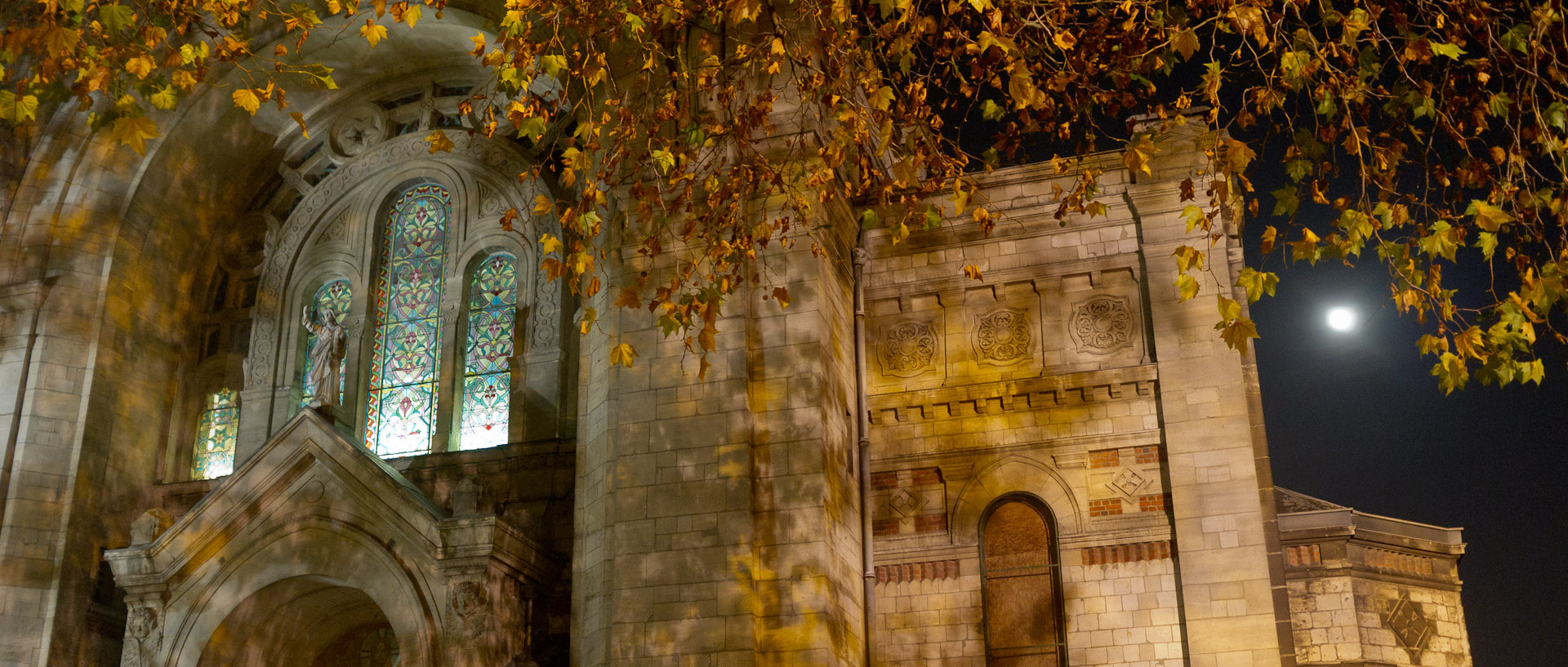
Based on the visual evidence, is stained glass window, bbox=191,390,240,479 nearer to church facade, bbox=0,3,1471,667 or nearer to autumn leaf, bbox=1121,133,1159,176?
church facade, bbox=0,3,1471,667

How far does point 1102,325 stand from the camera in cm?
Result: 1584

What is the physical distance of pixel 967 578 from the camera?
15.3 m

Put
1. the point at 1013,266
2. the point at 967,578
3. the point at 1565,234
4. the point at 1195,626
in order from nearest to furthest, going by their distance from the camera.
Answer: the point at 1565,234 → the point at 1195,626 → the point at 967,578 → the point at 1013,266

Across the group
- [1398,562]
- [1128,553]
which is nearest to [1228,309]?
[1128,553]

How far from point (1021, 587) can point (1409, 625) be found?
13.1 meters

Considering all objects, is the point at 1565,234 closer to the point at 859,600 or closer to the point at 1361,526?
the point at 859,600

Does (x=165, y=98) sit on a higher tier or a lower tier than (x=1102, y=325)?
higher

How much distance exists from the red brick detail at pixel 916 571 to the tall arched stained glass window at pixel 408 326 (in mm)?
6588

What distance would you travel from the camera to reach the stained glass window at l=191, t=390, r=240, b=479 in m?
19.7

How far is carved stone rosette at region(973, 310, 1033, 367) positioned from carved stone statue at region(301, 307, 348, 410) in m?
7.49

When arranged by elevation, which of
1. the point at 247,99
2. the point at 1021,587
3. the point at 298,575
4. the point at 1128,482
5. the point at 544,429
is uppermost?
the point at 247,99

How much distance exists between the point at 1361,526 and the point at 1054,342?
11.9 metres

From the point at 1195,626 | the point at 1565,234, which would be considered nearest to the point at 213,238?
the point at 1195,626

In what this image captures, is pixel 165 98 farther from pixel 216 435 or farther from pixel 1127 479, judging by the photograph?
pixel 1127 479
